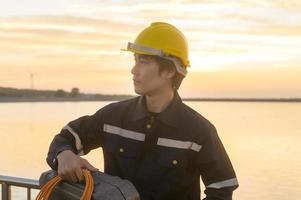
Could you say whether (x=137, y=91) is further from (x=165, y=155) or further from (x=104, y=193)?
(x=104, y=193)

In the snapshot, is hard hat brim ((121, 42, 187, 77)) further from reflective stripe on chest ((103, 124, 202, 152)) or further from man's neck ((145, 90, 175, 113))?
reflective stripe on chest ((103, 124, 202, 152))

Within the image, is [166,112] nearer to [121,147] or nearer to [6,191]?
[121,147]

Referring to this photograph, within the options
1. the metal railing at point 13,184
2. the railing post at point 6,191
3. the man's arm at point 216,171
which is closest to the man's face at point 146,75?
the man's arm at point 216,171

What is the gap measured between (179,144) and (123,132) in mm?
320

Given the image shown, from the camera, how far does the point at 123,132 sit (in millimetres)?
2932

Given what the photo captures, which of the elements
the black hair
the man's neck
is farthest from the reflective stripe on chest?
the black hair

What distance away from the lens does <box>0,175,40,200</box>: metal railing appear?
12.4 ft

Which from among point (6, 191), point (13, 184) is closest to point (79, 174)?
point (13, 184)

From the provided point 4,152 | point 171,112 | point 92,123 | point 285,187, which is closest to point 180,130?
point 171,112

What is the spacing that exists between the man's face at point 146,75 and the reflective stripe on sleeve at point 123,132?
0.23 m

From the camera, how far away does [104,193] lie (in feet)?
7.89

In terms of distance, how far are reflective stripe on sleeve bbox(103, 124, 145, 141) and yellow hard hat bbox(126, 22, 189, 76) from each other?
15.0 inches

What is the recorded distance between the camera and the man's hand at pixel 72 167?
259cm

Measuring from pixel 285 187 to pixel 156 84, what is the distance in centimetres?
2962
